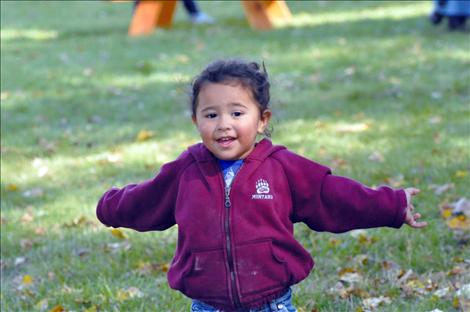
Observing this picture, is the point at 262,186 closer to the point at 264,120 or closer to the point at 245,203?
the point at 245,203

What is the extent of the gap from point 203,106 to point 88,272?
1.96m

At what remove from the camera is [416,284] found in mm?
4316

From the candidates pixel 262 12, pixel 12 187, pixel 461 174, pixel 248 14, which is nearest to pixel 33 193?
pixel 12 187

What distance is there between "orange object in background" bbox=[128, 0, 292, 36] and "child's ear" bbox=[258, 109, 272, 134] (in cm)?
1067

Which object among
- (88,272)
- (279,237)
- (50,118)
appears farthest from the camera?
(50,118)

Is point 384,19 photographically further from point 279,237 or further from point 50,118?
point 279,237

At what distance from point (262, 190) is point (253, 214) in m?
0.09

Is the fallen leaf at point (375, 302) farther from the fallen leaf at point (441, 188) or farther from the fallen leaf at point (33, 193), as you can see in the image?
the fallen leaf at point (33, 193)

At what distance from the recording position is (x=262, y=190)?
3164 mm

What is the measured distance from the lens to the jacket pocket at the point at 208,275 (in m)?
3.13

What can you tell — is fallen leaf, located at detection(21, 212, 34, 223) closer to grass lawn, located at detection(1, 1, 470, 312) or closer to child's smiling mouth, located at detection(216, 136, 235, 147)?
grass lawn, located at detection(1, 1, 470, 312)

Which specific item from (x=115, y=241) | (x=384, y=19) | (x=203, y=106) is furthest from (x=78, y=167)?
(x=384, y=19)

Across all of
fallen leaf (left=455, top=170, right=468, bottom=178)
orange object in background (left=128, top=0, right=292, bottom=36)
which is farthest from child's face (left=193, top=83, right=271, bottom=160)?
orange object in background (left=128, top=0, right=292, bottom=36)

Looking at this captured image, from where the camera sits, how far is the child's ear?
3268 millimetres
